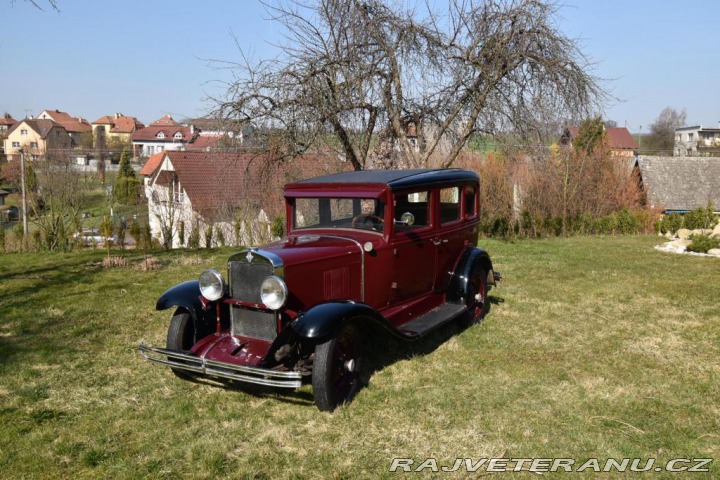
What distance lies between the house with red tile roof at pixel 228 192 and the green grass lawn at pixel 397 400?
4.24m

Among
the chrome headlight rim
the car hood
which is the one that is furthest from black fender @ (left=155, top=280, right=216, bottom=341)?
the car hood

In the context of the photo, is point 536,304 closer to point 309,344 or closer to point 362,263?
point 362,263

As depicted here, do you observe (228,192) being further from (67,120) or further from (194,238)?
(67,120)

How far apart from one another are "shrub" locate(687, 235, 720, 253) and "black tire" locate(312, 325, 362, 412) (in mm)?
9219

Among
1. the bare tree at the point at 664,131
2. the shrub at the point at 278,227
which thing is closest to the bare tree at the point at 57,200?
the shrub at the point at 278,227

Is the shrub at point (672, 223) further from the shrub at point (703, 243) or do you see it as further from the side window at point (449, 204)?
the side window at point (449, 204)

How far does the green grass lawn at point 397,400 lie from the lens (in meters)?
3.40

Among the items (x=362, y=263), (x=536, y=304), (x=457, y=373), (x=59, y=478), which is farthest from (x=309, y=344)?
(x=536, y=304)

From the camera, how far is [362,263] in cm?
473

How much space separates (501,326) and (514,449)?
2.79 metres

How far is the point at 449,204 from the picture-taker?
604cm

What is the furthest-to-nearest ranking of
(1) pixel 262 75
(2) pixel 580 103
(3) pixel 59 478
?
(2) pixel 580 103
(1) pixel 262 75
(3) pixel 59 478

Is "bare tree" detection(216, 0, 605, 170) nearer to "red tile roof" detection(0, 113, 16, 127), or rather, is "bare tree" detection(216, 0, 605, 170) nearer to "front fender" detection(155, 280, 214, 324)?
"front fender" detection(155, 280, 214, 324)

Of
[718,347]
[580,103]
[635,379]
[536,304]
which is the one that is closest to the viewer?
[635,379]
